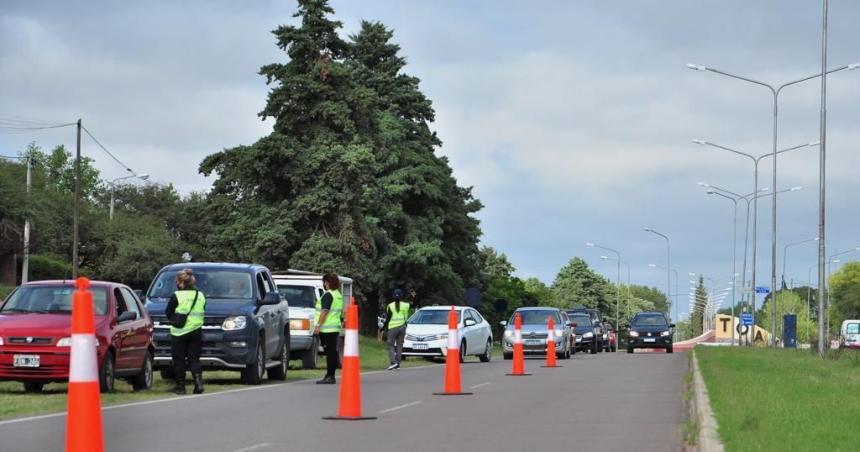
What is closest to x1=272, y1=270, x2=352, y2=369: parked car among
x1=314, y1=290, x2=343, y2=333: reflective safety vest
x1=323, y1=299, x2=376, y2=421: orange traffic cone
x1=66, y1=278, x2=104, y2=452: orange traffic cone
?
x1=314, y1=290, x2=343, y2=333: reflective safety vest

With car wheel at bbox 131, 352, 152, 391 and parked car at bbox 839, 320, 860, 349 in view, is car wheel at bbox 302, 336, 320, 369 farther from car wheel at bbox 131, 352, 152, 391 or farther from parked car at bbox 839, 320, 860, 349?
parked car at bbox 839, 320, 860, 349

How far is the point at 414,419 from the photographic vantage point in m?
16.5

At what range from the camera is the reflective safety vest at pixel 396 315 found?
108 ft

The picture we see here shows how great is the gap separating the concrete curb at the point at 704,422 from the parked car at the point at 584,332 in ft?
132

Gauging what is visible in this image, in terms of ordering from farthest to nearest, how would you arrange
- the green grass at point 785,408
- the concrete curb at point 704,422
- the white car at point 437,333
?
1. the white car at point 437,333
2. the green grass at point 785,408
3. the concrete curb at point 704,422

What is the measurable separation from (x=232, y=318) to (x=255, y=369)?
1133mm

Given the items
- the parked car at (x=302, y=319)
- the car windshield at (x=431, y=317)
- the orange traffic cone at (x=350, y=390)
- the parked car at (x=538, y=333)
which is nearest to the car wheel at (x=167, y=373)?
the parked car at (x=302, y=319)

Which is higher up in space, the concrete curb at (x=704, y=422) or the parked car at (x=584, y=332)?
the parked car at (x=584, y=332)

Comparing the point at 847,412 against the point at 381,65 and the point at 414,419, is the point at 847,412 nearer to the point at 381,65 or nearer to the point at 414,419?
the point at 414,419

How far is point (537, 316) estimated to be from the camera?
158 feet

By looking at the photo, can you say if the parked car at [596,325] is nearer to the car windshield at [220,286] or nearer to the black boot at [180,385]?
the car windshield at [220,286]

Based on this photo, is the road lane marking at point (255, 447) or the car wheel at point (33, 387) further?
the car wheel at point (33, 387)

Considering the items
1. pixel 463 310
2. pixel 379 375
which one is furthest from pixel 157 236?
pixel 379 375

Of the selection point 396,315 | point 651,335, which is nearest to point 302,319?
point 396,315
